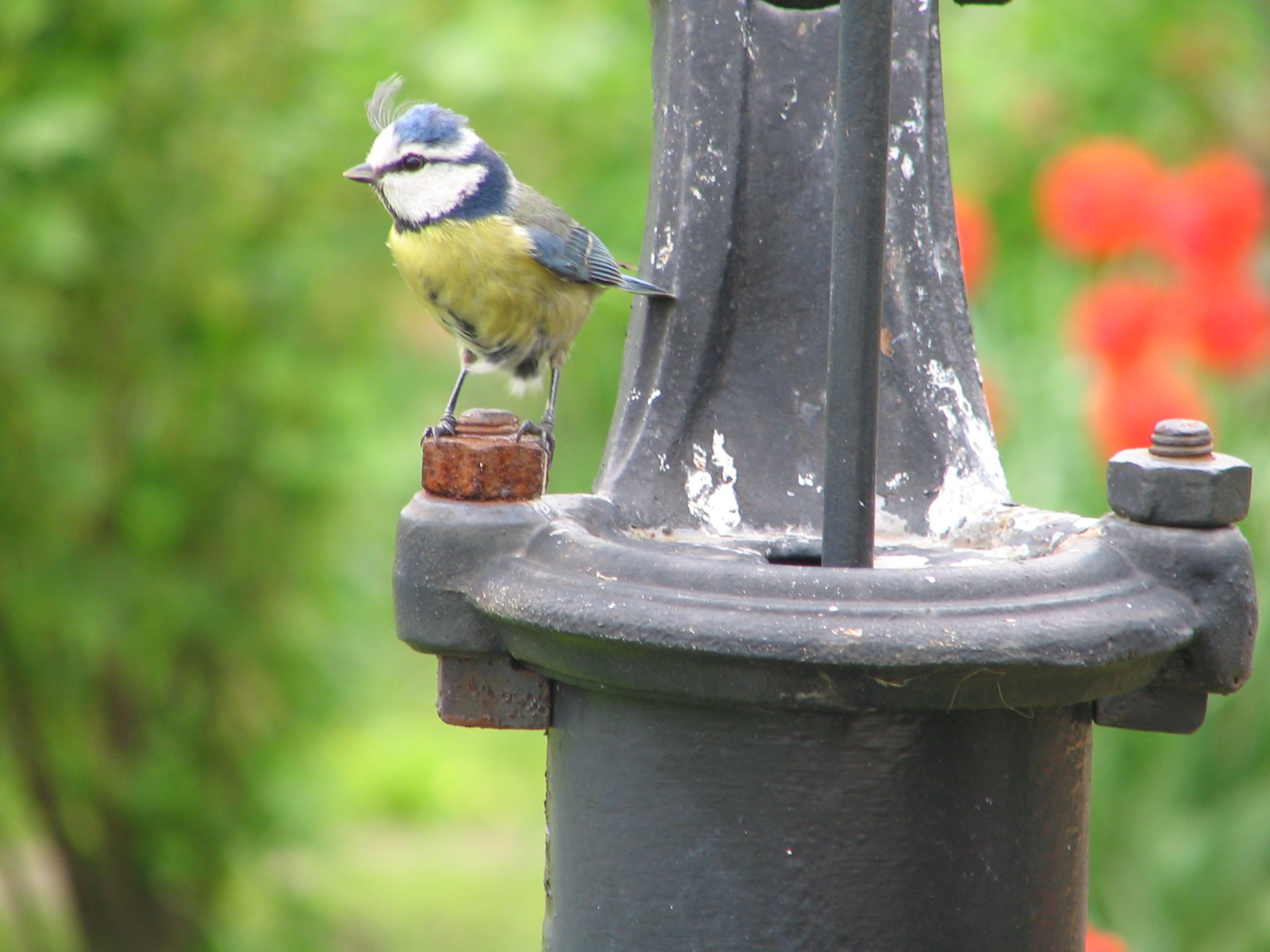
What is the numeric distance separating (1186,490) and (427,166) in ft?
3.65

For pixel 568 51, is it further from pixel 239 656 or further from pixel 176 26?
pixel 239 656

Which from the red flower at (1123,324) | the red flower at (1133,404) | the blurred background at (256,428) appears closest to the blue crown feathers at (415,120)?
the blurred background at (256,428)

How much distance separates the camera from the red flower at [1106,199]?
11.4 feet

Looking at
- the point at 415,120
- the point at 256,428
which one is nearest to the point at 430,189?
the point at 415,120

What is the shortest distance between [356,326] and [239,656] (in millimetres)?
804

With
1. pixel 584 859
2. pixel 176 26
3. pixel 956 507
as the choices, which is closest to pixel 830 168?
pixel 956 507

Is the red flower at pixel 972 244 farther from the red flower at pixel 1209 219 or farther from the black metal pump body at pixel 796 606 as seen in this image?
the black metal pump body at pixel 796 606

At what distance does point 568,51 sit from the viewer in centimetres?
384

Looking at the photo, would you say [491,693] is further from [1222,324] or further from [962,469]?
[1222,324]

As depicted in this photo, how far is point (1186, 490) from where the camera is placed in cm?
117

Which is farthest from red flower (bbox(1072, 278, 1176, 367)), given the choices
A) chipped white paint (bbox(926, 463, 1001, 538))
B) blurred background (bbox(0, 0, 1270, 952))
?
chipped white paint (bbox(926, 463, 1001, 538))

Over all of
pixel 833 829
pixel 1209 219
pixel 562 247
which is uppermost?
pixel 1209 219

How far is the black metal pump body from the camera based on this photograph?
→ 108 cm

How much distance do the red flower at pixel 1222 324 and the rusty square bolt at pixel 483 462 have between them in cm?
253
